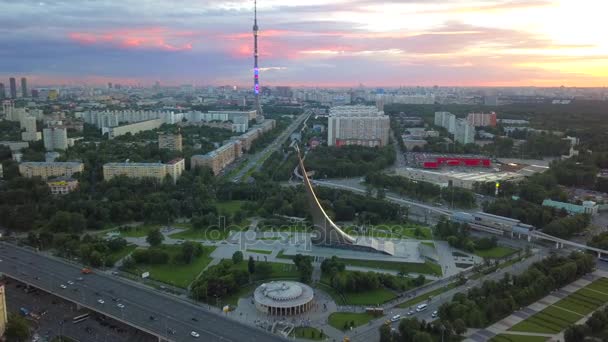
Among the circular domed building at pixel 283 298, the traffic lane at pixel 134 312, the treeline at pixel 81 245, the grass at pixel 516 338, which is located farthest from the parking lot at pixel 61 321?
the grass at pixel 516 338

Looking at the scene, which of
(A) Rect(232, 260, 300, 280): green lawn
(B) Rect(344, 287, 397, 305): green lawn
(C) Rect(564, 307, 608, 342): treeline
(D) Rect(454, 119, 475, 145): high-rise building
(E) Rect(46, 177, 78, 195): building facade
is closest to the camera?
(C) Rect(564, 307, 608, 342): treeline

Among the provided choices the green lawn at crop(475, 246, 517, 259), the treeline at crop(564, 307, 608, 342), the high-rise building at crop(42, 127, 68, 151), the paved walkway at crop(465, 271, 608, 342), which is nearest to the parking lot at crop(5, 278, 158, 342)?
the paved walkway at crop(465, 271, 608, 342)

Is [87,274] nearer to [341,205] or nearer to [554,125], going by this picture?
[341,205]

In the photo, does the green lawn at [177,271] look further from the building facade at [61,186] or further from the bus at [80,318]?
the building facade at [61,186]

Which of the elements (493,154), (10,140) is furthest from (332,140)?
(10,140)

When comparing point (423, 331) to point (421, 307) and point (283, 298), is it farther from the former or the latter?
point (283, 298)

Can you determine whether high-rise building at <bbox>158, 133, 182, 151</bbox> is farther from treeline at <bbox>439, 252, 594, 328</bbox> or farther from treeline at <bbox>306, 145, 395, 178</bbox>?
→ treeline at <bbox>439, 252, 594, 328</bbox>
